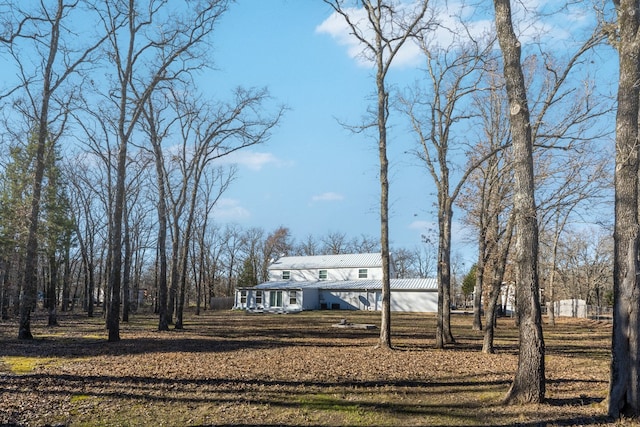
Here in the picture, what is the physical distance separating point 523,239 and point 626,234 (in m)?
1.23

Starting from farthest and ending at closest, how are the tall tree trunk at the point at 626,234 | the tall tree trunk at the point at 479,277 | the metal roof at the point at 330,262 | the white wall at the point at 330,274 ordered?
the metal roof at the point at 330,262, the white wall at the point at 330,274, the tall tree trunk at the point at 479,277, the tall tree trunk at the point at 626,234

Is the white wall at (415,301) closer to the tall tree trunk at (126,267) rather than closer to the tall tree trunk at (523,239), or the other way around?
the tall tree trunk at (126,267)

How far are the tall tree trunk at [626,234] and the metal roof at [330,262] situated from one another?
4660cm

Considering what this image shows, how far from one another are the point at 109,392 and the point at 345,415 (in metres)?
4.01

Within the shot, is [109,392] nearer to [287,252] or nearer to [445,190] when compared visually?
[445,190]

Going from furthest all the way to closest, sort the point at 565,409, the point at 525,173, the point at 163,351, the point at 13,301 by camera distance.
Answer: the point at 13,301 < the point at 163,351 < the point at 525,173 < the point at 565,409

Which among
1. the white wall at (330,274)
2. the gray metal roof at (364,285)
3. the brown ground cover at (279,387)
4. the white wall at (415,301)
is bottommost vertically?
the white wall at (415,301)

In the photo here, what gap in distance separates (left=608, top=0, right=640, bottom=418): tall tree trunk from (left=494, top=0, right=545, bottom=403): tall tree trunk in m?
0.92

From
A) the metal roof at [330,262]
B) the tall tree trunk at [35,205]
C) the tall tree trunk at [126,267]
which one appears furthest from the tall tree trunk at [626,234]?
the metal roof at [330,262]

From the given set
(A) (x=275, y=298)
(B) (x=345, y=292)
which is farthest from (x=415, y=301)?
(A) (x=275, y=298)

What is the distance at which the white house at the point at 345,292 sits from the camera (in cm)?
4769

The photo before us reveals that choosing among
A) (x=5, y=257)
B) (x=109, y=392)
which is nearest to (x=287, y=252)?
(x=5, y=257)

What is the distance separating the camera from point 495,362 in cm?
1168

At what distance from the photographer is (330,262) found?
56.5m
